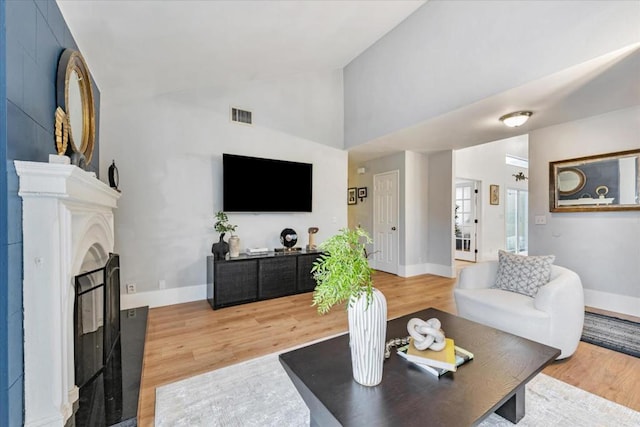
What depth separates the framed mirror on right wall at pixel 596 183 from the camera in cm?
306

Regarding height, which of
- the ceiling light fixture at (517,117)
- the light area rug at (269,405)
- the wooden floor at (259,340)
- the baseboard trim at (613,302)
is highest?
the ceiling light fixture at (517,117)

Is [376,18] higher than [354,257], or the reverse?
[376,18]

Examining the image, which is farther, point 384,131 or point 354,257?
point 384,131

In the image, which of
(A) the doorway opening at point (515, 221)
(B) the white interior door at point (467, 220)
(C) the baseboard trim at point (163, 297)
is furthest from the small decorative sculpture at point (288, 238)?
(A) the doorway opening at point (515, 221)

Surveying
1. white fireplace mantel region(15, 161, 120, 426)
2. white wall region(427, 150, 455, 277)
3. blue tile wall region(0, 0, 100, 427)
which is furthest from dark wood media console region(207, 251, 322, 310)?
white wall region(427, 150, 455, 277)

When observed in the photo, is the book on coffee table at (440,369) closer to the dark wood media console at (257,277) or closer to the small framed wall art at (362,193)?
Answer: the dark wood media console at (257,277)

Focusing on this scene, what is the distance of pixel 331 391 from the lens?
1.14m

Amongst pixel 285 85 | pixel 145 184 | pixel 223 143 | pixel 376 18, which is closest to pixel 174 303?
pixel 145 184

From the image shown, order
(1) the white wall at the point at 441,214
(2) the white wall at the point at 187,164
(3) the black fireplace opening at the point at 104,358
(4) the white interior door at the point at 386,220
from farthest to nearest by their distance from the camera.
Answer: (4) the white interior door at the point at 386,220, (1) the white wall at the point at 441,214, (2) the white wall at the point at 187,164, (3) the black fireplace opening at the point at 104,358

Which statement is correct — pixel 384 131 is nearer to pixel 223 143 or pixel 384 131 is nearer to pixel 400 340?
pixel 223 143

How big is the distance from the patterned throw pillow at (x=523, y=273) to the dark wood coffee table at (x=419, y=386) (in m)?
1.08

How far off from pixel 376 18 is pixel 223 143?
8.62 feet

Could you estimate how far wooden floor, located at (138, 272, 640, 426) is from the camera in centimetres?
185

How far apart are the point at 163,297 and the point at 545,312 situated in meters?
3.92
